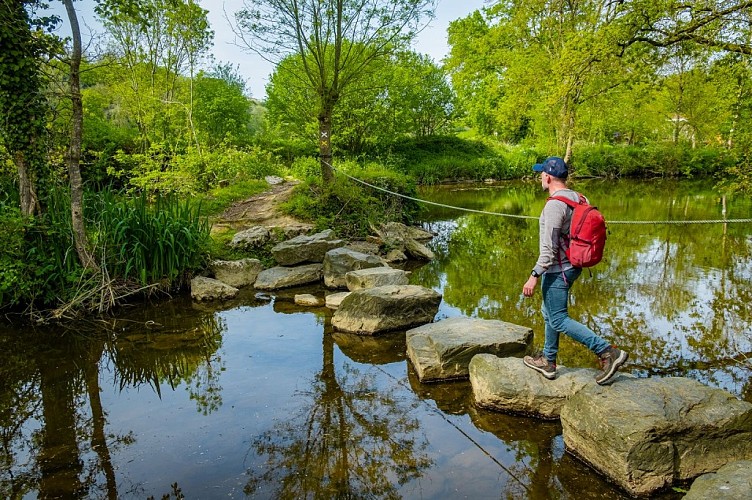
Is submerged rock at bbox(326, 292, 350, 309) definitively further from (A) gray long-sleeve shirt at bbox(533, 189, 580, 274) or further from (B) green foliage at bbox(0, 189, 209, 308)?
(A) gray long-sleeve shirt at bbox(533, 189, 580, 274)

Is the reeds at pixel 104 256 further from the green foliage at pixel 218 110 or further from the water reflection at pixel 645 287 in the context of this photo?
the green foliage at pixel 218 110

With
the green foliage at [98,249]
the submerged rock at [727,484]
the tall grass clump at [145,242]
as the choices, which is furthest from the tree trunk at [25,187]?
the submerged rock at [727,484]

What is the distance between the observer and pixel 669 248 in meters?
10.5

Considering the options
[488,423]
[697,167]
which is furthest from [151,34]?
[697,167]

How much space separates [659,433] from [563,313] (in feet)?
3.61

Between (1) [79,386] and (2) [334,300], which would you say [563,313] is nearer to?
(2) [334,300]

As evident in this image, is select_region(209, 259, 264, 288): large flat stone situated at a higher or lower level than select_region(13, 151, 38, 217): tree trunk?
lower

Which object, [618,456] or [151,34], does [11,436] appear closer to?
[618,456]

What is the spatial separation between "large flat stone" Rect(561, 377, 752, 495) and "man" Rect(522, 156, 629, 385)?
0.37 m

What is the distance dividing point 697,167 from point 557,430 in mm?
30601

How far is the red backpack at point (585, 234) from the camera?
145 inches

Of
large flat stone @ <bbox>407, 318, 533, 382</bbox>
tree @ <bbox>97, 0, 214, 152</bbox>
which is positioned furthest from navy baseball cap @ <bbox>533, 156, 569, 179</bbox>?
tree @ <bbox>97, 0, 214, 152</bbox>

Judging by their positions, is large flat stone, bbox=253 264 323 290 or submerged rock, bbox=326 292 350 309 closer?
submerged rock, bbox=326 292 350 309

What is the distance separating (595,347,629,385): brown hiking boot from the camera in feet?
12.5
